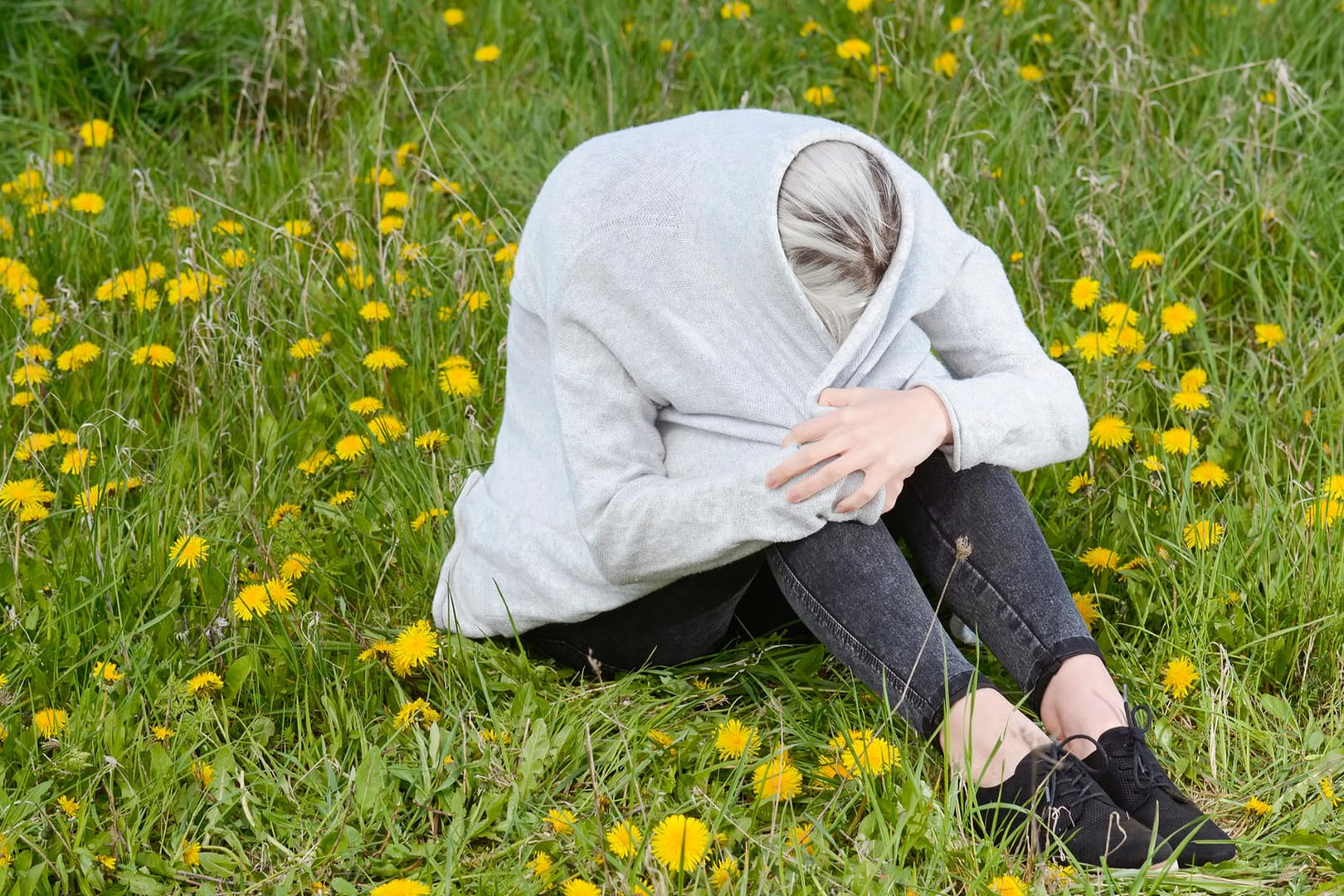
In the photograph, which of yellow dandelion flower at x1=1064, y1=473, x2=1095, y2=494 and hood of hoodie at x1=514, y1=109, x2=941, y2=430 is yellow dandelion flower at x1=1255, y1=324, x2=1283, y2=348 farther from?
hood of hoodie at x1=514, y1=109, x2=941, y2=430

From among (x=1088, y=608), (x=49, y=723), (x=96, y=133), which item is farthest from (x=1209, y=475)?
(x=96, y=133)

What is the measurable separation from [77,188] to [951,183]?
194 centimetres

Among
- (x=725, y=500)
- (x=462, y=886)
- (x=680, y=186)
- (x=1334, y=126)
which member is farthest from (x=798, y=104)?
(x=462, y=886)

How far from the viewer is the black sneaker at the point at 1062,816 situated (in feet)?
5.06

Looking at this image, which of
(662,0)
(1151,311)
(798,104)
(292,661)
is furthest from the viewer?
(662,0)

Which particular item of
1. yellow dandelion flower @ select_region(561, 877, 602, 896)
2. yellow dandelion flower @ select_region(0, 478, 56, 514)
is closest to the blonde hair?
yellow dandelion flower @ select_region(561, 877, 602, 896)

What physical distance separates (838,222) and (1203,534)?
2.65 feet

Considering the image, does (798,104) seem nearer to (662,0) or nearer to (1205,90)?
(662,0)

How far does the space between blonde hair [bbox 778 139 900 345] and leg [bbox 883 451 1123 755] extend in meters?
0.29

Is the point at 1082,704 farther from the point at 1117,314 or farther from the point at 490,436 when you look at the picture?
the point at 490,436

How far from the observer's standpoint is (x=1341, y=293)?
2.53 m

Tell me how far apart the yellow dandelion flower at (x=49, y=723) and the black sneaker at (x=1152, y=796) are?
133 cm

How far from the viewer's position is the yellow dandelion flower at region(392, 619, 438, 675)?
5.99 ft

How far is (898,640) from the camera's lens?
164 centimetres
